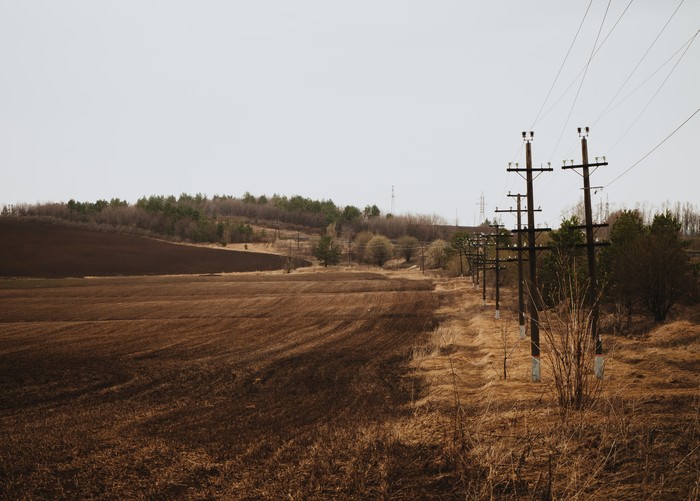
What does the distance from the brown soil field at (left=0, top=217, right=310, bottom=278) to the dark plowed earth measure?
172ft

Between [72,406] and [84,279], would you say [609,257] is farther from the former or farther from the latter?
[84,279]

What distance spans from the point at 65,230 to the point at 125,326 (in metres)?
101

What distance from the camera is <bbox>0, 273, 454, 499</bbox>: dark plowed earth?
9.60 metres

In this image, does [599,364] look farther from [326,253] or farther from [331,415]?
[326,253]

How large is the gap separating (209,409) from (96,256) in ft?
312

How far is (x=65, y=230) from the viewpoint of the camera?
122 metres

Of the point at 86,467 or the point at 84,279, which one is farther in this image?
the point at 84,279

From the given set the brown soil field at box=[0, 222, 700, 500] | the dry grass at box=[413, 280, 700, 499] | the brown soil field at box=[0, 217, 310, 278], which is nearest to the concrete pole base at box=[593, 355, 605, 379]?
the dry grass at box=[413, 280, 700, 499]

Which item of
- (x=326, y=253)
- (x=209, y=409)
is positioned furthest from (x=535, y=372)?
(x=326, y=253)

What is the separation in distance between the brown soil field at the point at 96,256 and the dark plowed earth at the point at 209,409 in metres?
52.5

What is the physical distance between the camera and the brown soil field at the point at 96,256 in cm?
8638

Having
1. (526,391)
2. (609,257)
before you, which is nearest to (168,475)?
(526,391)

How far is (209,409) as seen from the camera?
1529cm

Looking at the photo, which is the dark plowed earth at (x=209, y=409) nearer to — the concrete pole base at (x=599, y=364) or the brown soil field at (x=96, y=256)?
the concrete pole base at (x=599, y=364)
